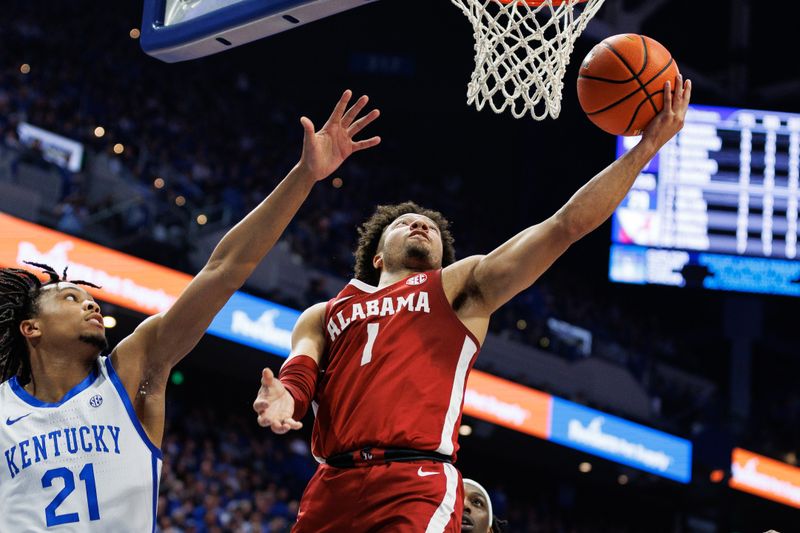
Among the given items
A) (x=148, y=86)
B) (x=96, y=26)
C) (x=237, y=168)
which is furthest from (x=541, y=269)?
(x=96, y=26)

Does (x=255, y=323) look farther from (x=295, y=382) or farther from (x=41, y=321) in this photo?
(x=295, y=382)

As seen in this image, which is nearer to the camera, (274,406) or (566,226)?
(274,406)

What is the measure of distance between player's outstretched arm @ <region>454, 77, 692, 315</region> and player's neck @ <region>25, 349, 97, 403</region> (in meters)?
1.34

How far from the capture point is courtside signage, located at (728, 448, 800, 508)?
54.7 feet

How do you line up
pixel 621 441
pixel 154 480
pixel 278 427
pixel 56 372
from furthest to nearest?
1. pixel 621 441
2. pixel 56 372
3. pixel 154 480
4. pixel 278 427

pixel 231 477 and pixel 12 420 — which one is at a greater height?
pixel 12 420

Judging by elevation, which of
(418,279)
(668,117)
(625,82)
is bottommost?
(418,279)

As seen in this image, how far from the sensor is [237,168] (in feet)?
53.8

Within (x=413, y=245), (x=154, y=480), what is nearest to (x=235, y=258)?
(x=413, y=245)

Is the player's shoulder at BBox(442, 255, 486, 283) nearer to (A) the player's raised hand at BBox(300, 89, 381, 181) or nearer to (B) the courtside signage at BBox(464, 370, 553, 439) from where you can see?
(A) the player's raised hand at BBox(300, 89, 381, 181)

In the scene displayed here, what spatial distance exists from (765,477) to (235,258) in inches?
605

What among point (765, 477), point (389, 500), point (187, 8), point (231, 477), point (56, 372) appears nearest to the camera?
point (389, 500)

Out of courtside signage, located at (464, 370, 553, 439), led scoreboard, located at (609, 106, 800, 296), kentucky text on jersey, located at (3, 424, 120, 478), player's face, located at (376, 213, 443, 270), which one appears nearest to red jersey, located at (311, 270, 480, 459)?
player's face, located at (376, 213, 443, 270)

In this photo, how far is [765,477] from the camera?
56.0 ft
